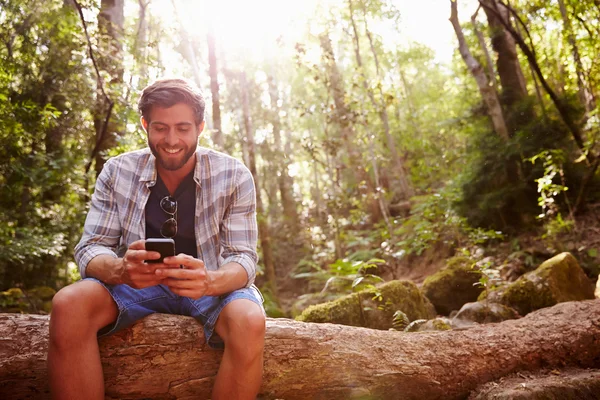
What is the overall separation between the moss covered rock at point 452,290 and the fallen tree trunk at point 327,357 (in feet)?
9.03

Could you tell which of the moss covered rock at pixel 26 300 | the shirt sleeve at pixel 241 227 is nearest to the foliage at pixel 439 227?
the shirt sleeve at pixel 241 227

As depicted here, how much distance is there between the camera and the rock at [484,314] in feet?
15.3

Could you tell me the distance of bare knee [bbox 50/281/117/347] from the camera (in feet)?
6.57

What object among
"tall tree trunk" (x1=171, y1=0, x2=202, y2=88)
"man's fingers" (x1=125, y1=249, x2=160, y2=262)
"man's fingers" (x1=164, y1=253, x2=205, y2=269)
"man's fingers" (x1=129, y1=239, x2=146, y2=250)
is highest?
"tall tree trunk" (x1=171, y1=0, x2=202, y2=88)

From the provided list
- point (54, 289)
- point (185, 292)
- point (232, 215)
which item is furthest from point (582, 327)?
point (54, 289)

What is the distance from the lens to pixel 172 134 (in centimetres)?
→ 260

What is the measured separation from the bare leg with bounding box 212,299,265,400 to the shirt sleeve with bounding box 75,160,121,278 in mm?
838

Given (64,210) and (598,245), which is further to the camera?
(64,210)

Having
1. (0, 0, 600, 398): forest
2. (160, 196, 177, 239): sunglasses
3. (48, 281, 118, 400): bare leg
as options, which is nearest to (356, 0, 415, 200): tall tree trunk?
(0, 0, 600, 398): forest

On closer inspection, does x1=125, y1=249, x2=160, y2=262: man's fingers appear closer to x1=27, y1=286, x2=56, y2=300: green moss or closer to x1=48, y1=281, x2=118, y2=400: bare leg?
x1=48, y1=281, x2=118, y2=400: bare leg

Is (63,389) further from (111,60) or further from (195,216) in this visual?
(111,60)

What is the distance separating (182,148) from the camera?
264cm

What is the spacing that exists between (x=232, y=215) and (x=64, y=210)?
306 inches

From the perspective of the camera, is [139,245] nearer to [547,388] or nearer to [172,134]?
[172,134]
